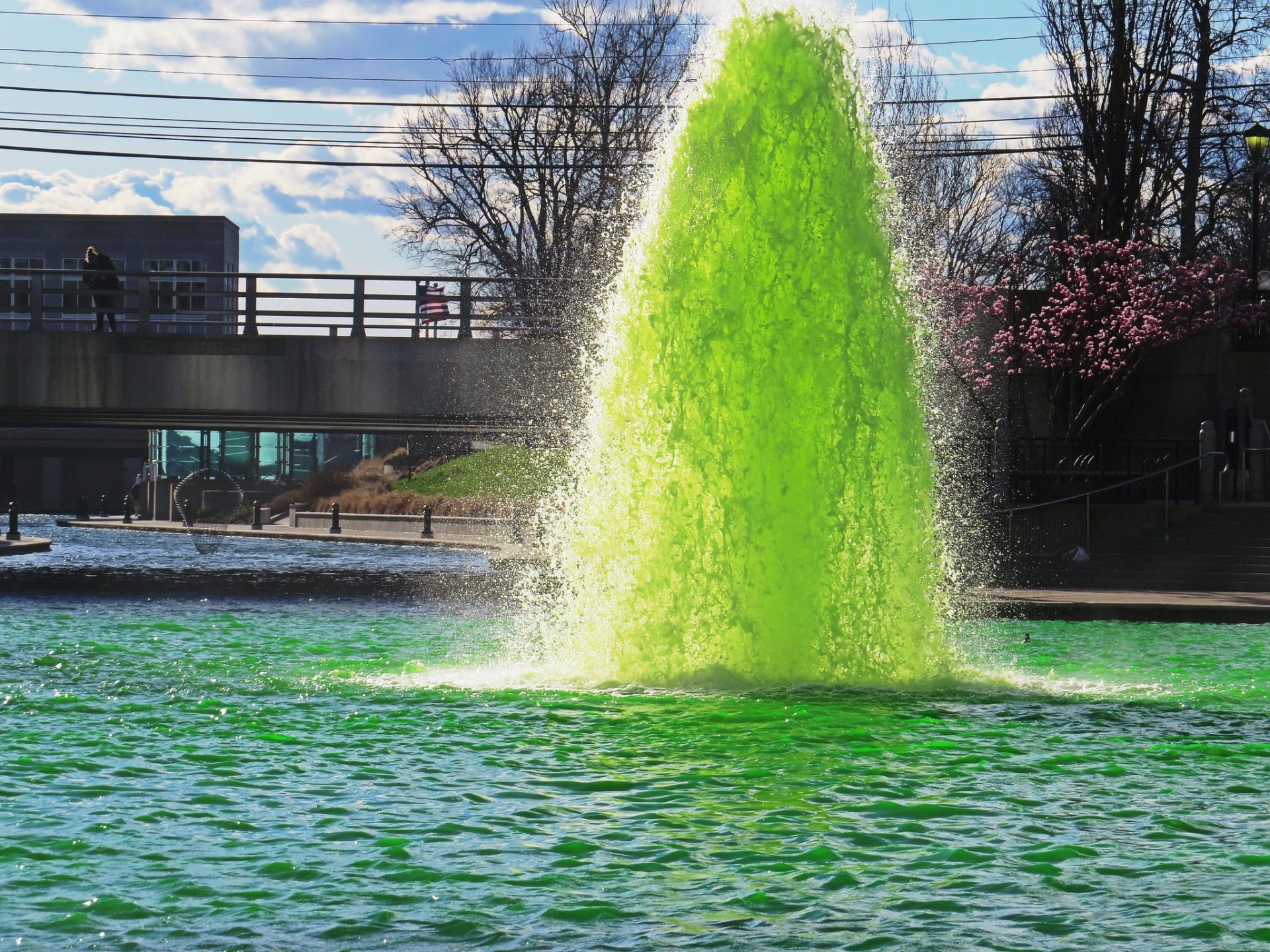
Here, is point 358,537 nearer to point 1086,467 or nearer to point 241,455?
point 1086,467

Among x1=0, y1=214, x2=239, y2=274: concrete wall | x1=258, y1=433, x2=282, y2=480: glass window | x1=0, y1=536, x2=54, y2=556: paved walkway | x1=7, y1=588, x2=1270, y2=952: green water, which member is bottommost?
x1=7, y1=588, x2=1270, y2=952: green water

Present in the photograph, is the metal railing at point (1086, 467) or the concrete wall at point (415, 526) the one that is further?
the concrete wall at point (415, 526)

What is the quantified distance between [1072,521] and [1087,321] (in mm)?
11531

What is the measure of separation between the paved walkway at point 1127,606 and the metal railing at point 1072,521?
4.49m

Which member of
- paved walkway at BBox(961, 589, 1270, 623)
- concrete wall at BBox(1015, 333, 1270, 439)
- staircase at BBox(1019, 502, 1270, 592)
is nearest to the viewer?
paved walkway at BBox(961, 589, 1270, 623)

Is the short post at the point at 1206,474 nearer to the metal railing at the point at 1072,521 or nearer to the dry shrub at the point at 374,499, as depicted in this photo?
the metal railing at the point at 1072,521

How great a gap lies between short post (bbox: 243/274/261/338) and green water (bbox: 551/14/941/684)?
18517 mm

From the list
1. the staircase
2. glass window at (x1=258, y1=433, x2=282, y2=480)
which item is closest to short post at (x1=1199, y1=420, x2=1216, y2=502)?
the staircase

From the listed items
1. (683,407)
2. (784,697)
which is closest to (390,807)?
(784,697)

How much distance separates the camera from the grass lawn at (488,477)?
5434 centimetres

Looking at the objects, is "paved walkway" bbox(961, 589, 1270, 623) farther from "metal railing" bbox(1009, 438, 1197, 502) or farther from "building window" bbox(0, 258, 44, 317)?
"building window" bbox(0, 258, 44, 317)

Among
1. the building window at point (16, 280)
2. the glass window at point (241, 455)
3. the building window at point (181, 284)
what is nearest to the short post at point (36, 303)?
the building window at point (181, 284)

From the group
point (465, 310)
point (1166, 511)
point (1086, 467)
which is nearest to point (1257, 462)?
point (1086, 467)

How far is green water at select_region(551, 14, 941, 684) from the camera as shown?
14.2m
